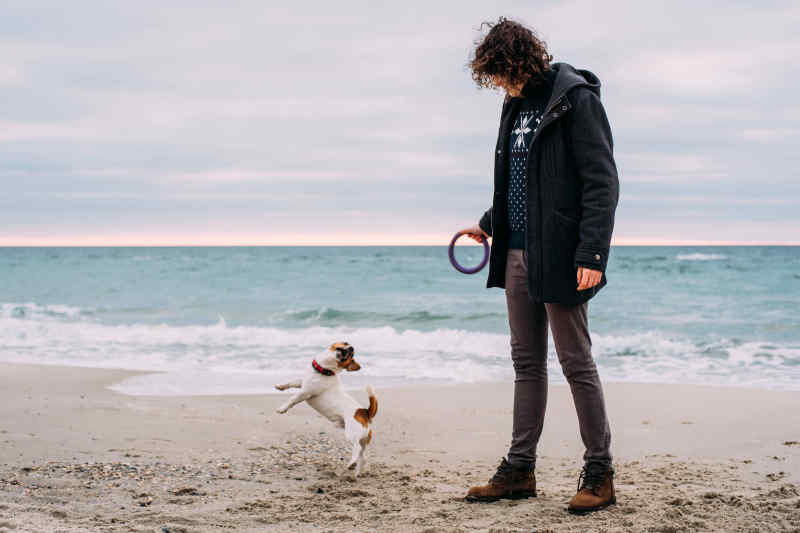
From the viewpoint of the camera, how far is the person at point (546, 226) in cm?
254

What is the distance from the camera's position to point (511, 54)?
2.65 meters

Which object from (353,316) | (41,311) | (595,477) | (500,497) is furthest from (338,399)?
(41,311)

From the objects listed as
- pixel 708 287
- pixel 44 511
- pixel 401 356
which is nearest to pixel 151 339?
pixel 401 356

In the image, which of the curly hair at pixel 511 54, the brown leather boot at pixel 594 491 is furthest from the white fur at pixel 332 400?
the curly hair at pixel 511 54

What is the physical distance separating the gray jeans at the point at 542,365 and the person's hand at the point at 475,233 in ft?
0.92

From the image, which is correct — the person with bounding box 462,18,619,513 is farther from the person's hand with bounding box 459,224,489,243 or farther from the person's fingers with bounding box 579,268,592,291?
the person's hand with bounding box 459,224,489,243

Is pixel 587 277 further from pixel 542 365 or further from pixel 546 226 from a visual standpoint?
pixel 542 365

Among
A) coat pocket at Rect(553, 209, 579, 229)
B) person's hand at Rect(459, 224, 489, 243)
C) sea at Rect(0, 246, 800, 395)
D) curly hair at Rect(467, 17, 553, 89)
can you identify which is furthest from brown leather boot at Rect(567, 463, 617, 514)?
sea at Rect(0, 246, 800, 395)

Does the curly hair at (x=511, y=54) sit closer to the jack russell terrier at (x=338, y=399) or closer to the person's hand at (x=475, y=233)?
the person's hand at (x=475, y=233)

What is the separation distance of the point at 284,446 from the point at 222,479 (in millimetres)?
690

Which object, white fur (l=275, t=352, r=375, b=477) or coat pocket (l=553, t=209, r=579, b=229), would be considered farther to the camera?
white fur (l=275, t=352, r=375, b=477)

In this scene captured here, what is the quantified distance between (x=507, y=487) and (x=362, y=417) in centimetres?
77

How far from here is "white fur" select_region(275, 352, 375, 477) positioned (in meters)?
3.31

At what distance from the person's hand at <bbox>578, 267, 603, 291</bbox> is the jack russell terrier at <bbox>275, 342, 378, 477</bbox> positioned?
3.98 ft
